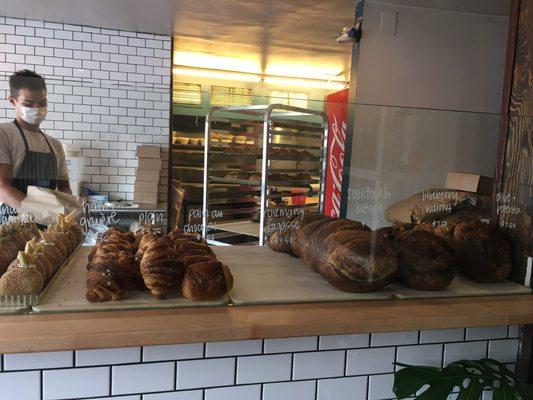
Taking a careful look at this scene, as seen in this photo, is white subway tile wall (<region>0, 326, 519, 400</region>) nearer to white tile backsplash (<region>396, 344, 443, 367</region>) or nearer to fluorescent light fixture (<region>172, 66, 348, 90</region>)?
white tile backsplash (<region>396, 344, 443, 367</region>)

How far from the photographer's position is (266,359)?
3.50 feet

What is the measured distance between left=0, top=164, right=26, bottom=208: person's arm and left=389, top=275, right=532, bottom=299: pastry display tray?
86 centimetres

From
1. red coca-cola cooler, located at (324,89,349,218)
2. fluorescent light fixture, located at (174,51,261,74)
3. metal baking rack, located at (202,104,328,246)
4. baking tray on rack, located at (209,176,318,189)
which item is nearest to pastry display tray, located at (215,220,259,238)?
metal baking rack, located at (202,104,328,246)

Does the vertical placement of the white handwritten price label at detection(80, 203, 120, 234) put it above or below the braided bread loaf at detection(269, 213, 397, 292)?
above

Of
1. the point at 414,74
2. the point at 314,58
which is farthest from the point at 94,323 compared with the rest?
the point at 314,58

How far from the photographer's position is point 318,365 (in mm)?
1108

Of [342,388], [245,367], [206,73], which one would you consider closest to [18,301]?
[245,367]

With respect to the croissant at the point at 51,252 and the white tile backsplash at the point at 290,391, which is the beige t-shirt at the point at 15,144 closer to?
the croissant at the point at 51,252

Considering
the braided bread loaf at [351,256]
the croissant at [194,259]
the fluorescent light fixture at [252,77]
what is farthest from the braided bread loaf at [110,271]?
the fluorescent light fixture at [252,77]

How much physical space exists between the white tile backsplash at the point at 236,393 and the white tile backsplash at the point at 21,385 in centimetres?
36

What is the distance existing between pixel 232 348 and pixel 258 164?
0.51 meters

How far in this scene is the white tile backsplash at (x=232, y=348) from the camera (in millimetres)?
1020

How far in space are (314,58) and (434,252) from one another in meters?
4.31

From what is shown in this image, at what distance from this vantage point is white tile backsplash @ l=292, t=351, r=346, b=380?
1.09 m
